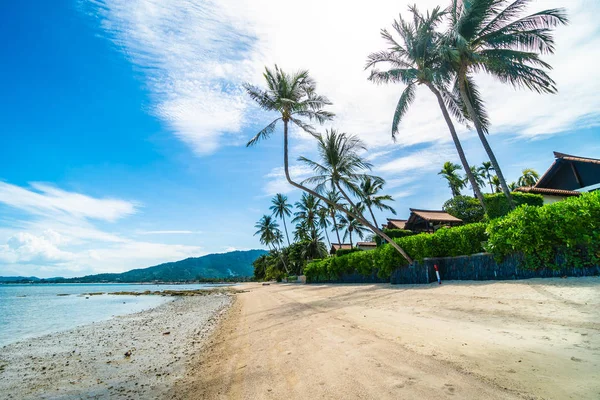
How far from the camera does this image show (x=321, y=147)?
76.6 ft

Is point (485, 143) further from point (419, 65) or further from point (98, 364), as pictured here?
point (98, 364)

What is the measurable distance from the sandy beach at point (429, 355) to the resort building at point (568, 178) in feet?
56.9

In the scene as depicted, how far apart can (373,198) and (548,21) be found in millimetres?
22671

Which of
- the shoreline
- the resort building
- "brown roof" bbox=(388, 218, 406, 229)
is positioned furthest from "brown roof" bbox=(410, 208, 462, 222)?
the shoreline

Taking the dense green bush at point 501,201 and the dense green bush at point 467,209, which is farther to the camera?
the dense green bush at point 467,209

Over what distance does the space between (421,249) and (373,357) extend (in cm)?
1173

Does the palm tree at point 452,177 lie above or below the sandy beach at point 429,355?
above

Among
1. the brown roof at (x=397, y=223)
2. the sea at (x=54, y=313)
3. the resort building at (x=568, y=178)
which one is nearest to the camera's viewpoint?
the sea at (x=54, y=313)

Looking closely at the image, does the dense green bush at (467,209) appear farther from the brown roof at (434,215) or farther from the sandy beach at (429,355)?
the sandy beach at (429,355)

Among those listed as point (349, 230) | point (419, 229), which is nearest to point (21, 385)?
point (419, 229)

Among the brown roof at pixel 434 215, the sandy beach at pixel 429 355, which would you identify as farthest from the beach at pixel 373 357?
the brown roof at pixel 434 215

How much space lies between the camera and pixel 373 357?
4.30 m

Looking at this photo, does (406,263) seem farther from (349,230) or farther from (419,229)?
(349,230)

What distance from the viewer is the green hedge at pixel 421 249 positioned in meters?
12.6
